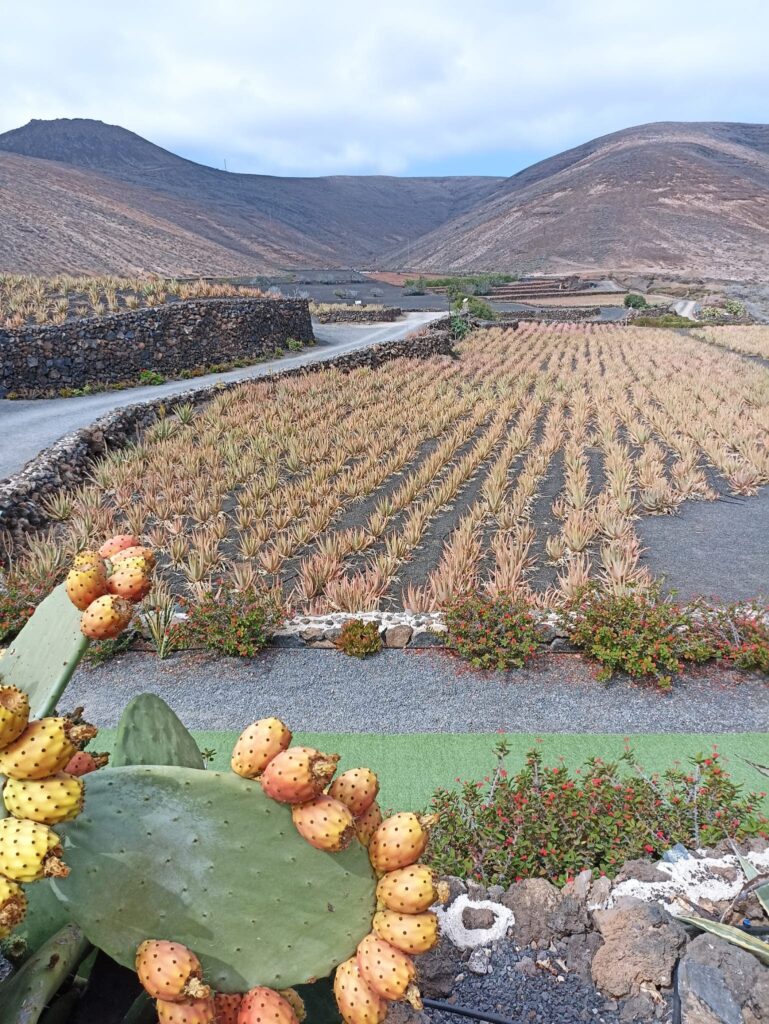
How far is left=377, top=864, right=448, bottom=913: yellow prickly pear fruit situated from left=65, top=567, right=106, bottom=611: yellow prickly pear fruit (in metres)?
1.12

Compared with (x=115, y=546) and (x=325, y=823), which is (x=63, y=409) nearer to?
(x=115, y=546)

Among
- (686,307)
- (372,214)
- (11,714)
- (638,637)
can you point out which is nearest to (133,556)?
(11,714)

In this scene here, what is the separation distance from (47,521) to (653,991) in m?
8.90

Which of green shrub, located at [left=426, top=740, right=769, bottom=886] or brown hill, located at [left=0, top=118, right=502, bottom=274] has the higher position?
brown hill, located at [left=0, top=118, right=502, bottom=274]

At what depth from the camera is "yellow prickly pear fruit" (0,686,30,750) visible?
4.88ft

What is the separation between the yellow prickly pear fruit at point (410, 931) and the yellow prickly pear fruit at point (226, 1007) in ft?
1.29

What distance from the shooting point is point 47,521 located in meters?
9.19

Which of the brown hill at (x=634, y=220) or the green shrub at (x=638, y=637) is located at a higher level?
the brown hill at (x=634, y=220)

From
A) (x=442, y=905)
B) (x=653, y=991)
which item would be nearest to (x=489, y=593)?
(x=442, y=905)

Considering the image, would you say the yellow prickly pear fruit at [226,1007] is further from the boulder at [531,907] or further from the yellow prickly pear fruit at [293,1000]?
the boulder at [531,907]

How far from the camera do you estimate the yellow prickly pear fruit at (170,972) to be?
1.45 metres

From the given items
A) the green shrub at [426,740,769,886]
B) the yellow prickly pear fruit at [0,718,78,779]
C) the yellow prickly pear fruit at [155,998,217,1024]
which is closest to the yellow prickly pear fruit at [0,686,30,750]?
the yellow prickly pear fruit at [0,718,78,779]

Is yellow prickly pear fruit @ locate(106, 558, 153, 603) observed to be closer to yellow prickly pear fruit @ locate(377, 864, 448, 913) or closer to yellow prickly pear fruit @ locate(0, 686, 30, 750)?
yellow prickly pear fruit @ locate(0, 686, 30, 750)

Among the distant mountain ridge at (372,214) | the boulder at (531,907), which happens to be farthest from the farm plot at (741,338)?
the distant mountain ridge at (372,214)
